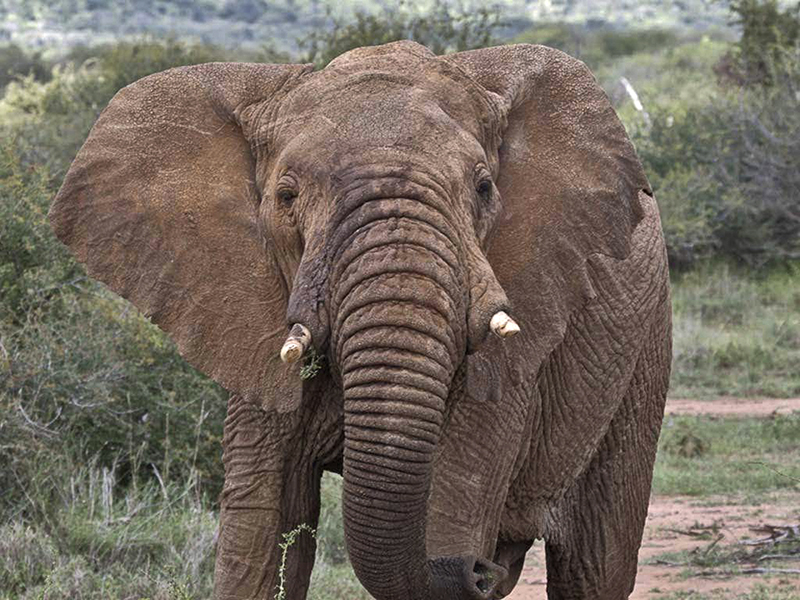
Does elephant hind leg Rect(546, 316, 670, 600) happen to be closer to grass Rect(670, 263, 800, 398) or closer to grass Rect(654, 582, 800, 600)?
grass Rect(654, 582, 800, 600)

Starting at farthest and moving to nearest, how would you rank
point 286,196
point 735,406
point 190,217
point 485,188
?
point 735,406 → point 190,217 → point 485,188 → point 286,196

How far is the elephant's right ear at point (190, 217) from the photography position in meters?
4.40

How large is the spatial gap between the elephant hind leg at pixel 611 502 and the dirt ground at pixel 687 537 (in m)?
1.25

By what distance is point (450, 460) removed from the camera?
4.55 m

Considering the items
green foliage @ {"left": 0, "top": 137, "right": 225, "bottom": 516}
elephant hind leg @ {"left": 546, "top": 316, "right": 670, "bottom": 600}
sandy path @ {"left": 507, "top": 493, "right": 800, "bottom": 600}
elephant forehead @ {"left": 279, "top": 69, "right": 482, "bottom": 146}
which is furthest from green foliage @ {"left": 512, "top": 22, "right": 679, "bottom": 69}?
elephant forehead @ {"left": 279, "top": 69, "right": 482, "bottom": 146}

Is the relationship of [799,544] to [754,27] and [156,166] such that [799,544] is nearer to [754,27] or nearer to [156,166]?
[156,166]

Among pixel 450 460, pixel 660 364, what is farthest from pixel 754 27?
pixel 450 460

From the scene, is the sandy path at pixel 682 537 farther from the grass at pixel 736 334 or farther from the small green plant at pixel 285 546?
the grass at pixel 736 334

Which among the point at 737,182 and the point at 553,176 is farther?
the point at 737,182

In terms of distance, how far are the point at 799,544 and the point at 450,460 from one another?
3.79m

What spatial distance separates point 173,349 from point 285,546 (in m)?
3.82

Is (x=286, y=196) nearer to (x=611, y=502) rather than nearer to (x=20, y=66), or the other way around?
(x=611, y=502)

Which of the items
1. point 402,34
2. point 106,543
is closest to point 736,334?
point 402,34

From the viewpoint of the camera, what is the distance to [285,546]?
433 centimetres
